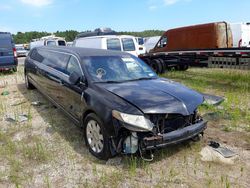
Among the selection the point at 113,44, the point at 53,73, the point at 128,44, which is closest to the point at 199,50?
the point at 128,44

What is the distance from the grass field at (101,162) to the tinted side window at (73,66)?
121cm

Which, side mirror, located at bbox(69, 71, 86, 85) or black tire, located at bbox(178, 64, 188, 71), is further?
black tire, located at bbox(178, 64, 188, 71)

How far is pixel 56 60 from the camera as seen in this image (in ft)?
20.4

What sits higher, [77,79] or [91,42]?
[91,42]

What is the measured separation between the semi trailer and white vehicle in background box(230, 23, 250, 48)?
9.76 feet

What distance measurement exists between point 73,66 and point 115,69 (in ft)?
2.66

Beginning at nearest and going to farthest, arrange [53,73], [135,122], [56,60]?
[135,122] < [53,73] < [56,60]

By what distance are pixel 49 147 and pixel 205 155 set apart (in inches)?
103

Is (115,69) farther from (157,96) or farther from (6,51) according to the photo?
(6,51)

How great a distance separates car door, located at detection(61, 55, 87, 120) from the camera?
183 inches

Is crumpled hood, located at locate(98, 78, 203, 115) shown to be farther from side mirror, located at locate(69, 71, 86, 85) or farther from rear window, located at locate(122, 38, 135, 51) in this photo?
rear window, located at locate(122, 38, 135, 51)

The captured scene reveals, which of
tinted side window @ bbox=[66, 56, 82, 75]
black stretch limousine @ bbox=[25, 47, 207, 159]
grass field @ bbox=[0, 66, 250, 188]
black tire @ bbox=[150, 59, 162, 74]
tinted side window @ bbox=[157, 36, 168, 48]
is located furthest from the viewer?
tinted side window @ bbox=[157, 36, 168, 48]

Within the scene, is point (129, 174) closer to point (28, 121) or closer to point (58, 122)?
point (58, 122)

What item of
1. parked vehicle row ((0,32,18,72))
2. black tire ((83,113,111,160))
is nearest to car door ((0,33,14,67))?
parked vehicle row ((0,32,18,72))
